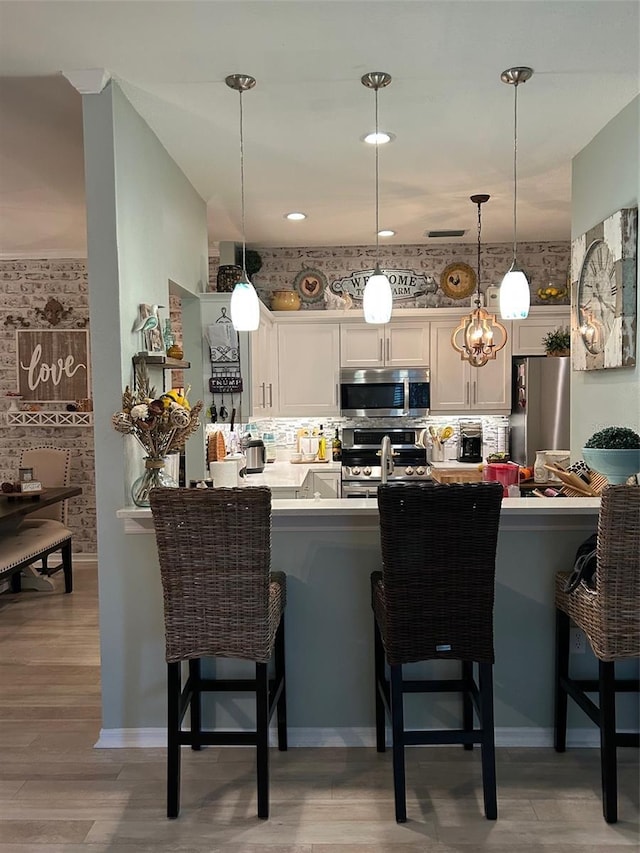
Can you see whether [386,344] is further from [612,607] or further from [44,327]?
[612,607]

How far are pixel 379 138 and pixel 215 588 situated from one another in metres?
2.40

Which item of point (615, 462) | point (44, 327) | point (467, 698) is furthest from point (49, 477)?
point (615, 462)

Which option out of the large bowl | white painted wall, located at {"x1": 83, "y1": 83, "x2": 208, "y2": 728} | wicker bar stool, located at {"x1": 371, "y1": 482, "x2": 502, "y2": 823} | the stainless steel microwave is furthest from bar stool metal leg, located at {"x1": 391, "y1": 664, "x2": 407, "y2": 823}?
the stainless steel microwave

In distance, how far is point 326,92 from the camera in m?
2.87

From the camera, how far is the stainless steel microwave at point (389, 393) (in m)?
5.81

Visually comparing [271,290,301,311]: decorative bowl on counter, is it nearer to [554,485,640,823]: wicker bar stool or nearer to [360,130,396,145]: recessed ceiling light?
[360,130,396,145]: recessed ceiling light

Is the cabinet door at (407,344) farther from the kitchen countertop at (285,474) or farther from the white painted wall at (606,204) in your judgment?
the white painted wall at (606,204)

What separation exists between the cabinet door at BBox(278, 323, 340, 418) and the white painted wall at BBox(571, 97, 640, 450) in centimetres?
248

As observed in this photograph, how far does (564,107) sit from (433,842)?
121 inches

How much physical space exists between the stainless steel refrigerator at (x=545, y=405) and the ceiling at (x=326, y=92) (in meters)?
1.29

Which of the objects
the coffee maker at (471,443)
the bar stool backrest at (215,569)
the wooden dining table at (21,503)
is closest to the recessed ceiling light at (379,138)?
the bar stool backrest at (215,569)

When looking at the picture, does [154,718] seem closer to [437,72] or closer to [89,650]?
[89,650]

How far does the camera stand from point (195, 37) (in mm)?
2408

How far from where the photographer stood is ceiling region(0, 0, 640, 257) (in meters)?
2.30
